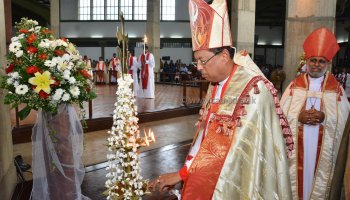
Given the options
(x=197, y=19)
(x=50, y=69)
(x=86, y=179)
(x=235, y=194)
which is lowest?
(x=86, y=179)

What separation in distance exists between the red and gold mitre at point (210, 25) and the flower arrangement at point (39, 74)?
1393 mm

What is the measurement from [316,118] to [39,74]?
8.36ft

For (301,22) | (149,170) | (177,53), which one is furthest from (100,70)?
(301,22)

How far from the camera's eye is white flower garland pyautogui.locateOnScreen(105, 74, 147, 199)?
3.07 m

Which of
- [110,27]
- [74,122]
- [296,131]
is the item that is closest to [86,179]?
[74,122]

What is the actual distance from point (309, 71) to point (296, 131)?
62cm

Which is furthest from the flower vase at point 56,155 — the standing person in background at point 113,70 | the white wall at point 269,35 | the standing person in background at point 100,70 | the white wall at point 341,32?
the white wall at point 269,35

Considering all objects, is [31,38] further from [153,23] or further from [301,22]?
[153,23]

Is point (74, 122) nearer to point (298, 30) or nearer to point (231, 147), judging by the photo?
point (231, 147)

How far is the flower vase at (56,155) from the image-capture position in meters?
3.26

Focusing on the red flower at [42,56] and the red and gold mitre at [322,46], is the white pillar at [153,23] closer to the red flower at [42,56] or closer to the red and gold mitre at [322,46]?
the red and gold mitre at [322,46]

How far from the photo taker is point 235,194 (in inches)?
80.1

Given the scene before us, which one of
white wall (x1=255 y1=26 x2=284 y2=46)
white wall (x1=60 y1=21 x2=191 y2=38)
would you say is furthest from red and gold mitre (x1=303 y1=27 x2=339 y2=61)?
white wall (x1=255 y1=26 x2=284 y2=46)

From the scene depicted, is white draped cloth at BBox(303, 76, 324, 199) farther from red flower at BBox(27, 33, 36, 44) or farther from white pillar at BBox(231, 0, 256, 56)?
white pillar at BBox(231, 0, 256, 56)
